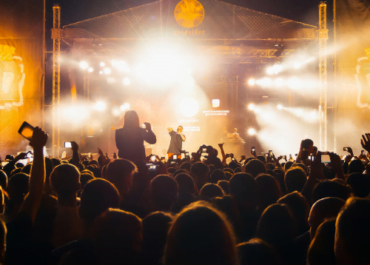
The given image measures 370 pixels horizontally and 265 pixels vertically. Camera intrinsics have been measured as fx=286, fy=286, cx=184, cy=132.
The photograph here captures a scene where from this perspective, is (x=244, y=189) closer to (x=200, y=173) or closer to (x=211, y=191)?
(x=211, y=191)

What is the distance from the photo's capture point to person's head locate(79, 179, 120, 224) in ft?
5.57

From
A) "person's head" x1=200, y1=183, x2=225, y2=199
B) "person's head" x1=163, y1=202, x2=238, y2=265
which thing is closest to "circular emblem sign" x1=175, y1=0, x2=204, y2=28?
"person's head" x1=200, y1=183, x2=225, y2=199

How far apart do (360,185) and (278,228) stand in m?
1.50

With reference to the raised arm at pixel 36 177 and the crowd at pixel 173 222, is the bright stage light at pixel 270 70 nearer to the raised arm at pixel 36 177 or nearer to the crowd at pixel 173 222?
the crowd at pixel 173 222

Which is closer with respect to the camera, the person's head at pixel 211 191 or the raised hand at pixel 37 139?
the raised hand at pixel 37 139

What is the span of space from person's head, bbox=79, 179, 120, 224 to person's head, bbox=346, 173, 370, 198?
2.35m

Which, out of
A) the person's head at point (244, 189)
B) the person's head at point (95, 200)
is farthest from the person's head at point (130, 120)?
the person's head at point (95, 200)

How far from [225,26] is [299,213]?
1063cm

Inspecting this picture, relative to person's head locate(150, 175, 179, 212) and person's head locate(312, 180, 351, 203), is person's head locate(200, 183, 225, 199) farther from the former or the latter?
person's head locate(312, 180, 351, 203)

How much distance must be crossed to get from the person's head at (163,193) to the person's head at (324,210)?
1.15 m

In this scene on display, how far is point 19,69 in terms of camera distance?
40.8 feet

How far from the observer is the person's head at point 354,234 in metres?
1.02

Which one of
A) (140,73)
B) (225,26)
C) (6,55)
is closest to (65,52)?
(6,55)

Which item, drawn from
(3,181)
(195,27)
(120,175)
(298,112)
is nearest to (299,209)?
(120,175)
